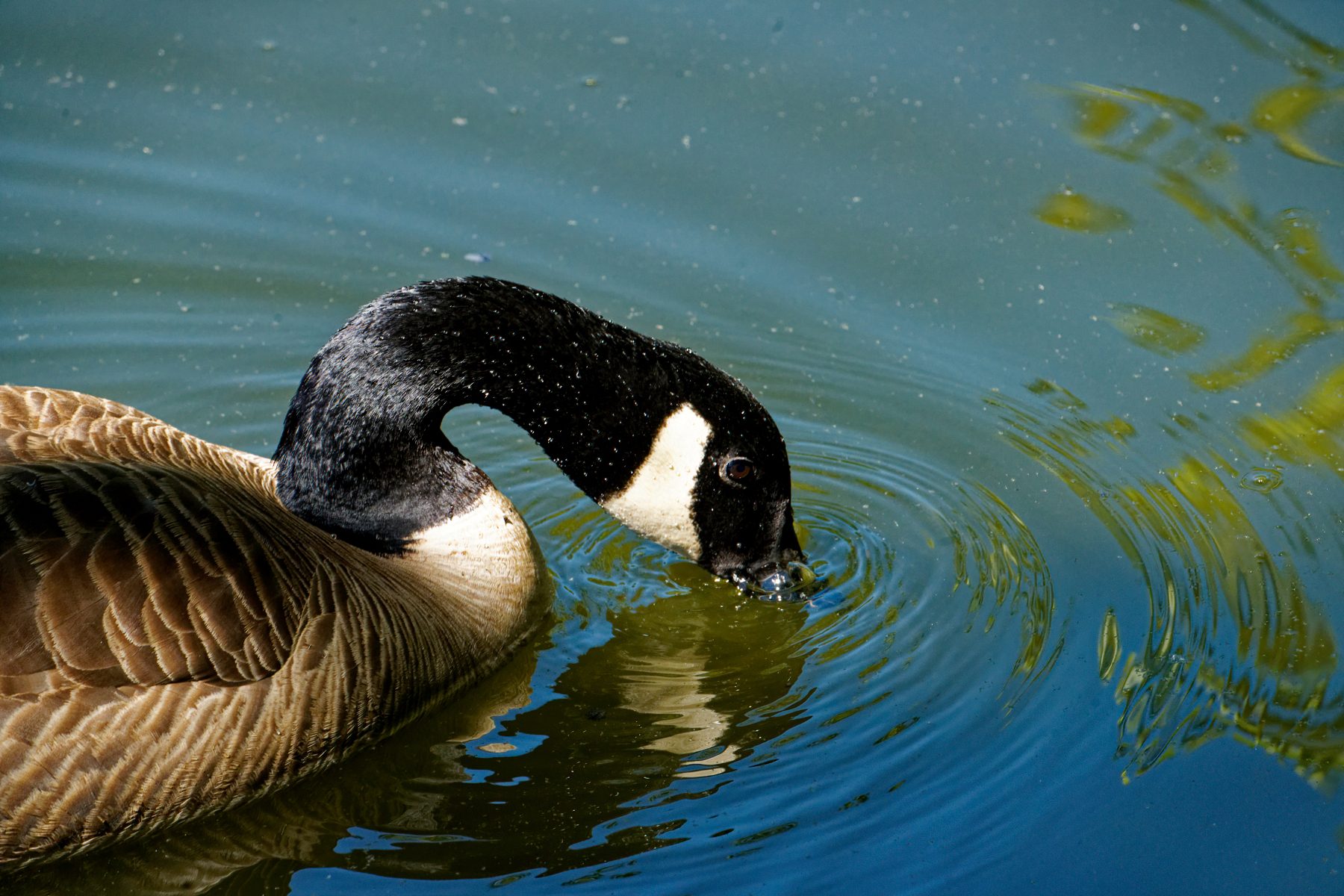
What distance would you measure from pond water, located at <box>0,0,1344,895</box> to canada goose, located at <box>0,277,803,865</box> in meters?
0.28

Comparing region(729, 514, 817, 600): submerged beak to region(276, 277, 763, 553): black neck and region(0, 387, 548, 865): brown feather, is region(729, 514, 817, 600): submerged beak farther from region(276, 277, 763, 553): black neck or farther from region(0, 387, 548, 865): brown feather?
region(0, 387, 548, 865): brown feather

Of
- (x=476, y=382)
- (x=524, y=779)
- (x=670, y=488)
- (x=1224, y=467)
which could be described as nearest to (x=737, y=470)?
(x=670, y=488)

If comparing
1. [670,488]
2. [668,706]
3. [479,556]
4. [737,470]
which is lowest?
[668,706]

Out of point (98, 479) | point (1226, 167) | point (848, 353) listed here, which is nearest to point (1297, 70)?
point (1226, 167)

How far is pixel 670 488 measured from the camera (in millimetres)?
4605

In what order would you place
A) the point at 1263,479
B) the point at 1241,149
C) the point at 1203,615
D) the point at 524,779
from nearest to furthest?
the point at 524,779
the point at 1203,615
the point at 1263,479
the point at 1241,149

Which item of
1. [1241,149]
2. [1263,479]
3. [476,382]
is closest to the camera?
[476,382]

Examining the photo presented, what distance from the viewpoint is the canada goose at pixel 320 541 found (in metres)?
3.73

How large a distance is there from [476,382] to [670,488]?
0.73 metres

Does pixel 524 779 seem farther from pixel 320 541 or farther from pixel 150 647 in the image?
pixel 150 647

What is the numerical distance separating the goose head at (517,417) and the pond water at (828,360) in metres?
0.65

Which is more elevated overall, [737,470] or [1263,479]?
[1263,479]

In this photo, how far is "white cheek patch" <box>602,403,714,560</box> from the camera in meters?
4.42

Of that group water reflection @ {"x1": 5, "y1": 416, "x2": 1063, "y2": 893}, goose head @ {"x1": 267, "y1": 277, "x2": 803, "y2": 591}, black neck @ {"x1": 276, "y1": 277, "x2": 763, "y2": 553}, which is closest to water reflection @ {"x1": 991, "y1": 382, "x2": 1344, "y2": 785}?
water reflection @ {"x1": 5, "y1": 416, "x2": 1063, "y2": 893}
